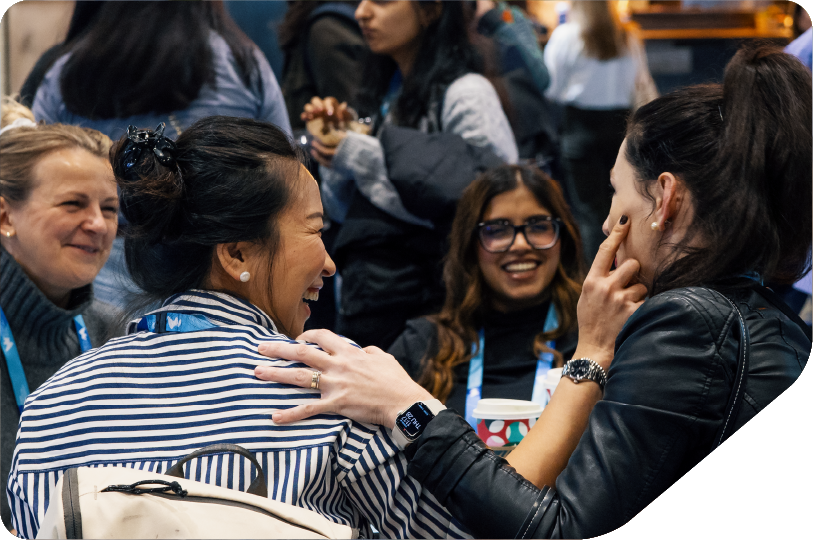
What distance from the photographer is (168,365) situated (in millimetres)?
1307

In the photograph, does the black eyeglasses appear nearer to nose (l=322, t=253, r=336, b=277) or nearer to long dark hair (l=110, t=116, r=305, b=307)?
nose (l=322, t=253, r=336, b=277)

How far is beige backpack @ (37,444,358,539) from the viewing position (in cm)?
107

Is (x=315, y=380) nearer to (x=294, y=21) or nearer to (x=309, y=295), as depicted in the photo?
(x=309, y=295)

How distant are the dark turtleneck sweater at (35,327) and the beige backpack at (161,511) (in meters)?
0.84

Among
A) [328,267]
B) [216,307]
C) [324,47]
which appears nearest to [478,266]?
[324,47]

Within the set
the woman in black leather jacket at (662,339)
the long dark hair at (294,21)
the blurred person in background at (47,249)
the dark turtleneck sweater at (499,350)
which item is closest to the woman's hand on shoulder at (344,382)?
the woman in black leather jacket at (662,339)

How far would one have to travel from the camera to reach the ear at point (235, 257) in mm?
1408

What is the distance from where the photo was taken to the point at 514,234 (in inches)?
95.0

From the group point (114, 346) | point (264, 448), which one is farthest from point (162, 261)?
point (264, 448)

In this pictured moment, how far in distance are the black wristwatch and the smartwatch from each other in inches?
11.4

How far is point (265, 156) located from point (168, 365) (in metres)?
0.41

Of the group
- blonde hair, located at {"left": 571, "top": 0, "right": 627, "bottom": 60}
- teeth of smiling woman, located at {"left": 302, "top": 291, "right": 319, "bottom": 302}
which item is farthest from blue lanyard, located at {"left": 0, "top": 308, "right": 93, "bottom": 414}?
blonde hair, located at {"left": 571, "top": 0, "right": 627, "bottom": 60}

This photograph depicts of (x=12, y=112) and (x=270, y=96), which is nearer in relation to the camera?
(x=12, y=112)

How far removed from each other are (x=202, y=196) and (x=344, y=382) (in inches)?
16.4
